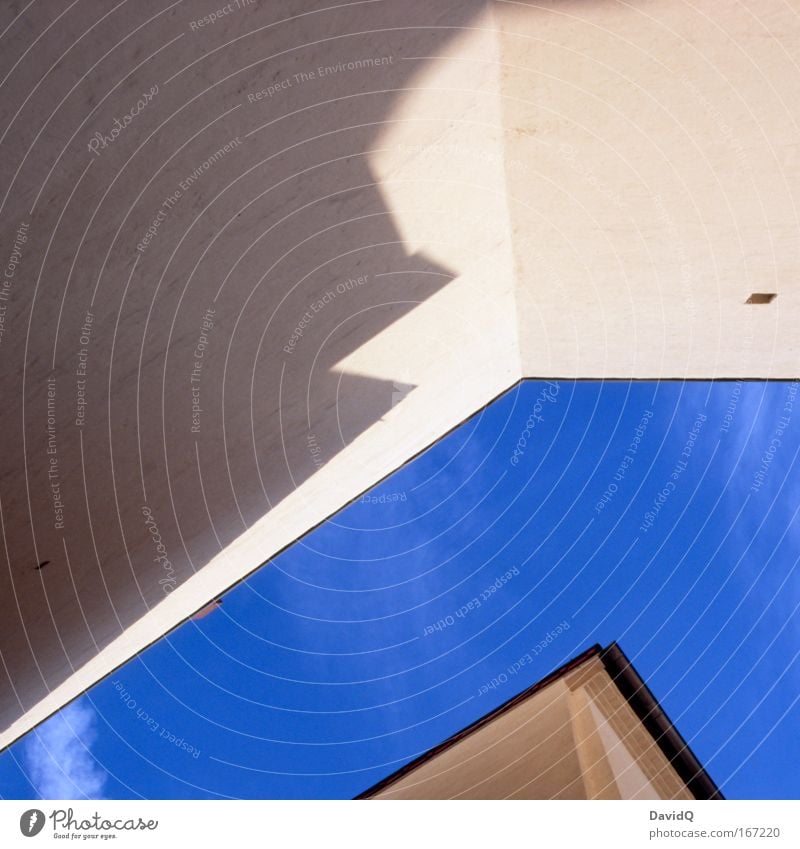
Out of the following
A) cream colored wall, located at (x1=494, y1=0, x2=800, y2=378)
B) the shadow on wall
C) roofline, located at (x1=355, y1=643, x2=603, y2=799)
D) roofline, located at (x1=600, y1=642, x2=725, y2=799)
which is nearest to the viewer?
the shadow on wall

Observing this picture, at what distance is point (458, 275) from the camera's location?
7.67 m

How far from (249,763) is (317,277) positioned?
5152 millimetres

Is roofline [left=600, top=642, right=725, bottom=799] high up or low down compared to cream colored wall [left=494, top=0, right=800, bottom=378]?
down

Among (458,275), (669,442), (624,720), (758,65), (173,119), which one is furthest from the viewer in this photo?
(624,720)

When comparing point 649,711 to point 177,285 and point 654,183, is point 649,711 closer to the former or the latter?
point 654,183

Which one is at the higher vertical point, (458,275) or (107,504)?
(458,275)

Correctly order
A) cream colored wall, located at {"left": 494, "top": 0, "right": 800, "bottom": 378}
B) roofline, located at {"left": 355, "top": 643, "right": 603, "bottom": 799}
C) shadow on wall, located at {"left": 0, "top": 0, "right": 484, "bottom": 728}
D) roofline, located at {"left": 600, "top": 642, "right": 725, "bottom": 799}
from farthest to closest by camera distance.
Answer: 1. roofline, located at {"left": 355, "top": 643, "right": 603, "bottom": 799}
2. roofline, located at {"left": 600, "top": 642, "right": 725, "bottom": 799}
3. cream colored wall, located at {"left": 494, "top": 0, "right": 800, "bottom": 378}
4. shadow on wall, located at {"left": 0, "top": 0, "right": 484, "bottom": 728}

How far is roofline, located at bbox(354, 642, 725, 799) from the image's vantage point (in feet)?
26.7

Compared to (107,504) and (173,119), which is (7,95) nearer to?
(173,119)

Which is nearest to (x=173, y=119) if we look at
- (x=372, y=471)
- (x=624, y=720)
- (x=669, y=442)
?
(x=372, y=471)

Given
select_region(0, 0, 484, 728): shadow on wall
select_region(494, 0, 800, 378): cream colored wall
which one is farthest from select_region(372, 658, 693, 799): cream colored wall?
select_region(0, 0, 484, 728): shadow on wall

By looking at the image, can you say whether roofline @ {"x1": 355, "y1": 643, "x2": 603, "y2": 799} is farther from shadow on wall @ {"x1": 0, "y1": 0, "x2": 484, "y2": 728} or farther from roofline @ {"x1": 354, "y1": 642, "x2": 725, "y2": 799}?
shadow on wall @ {"x1": 0, "y1": 0, "x2": 484, "y2": 728}

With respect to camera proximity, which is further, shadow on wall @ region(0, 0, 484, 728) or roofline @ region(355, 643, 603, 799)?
roofline @ region(355, 643, 603, 799)

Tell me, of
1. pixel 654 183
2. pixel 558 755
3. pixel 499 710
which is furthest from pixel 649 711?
pixel 654 183
